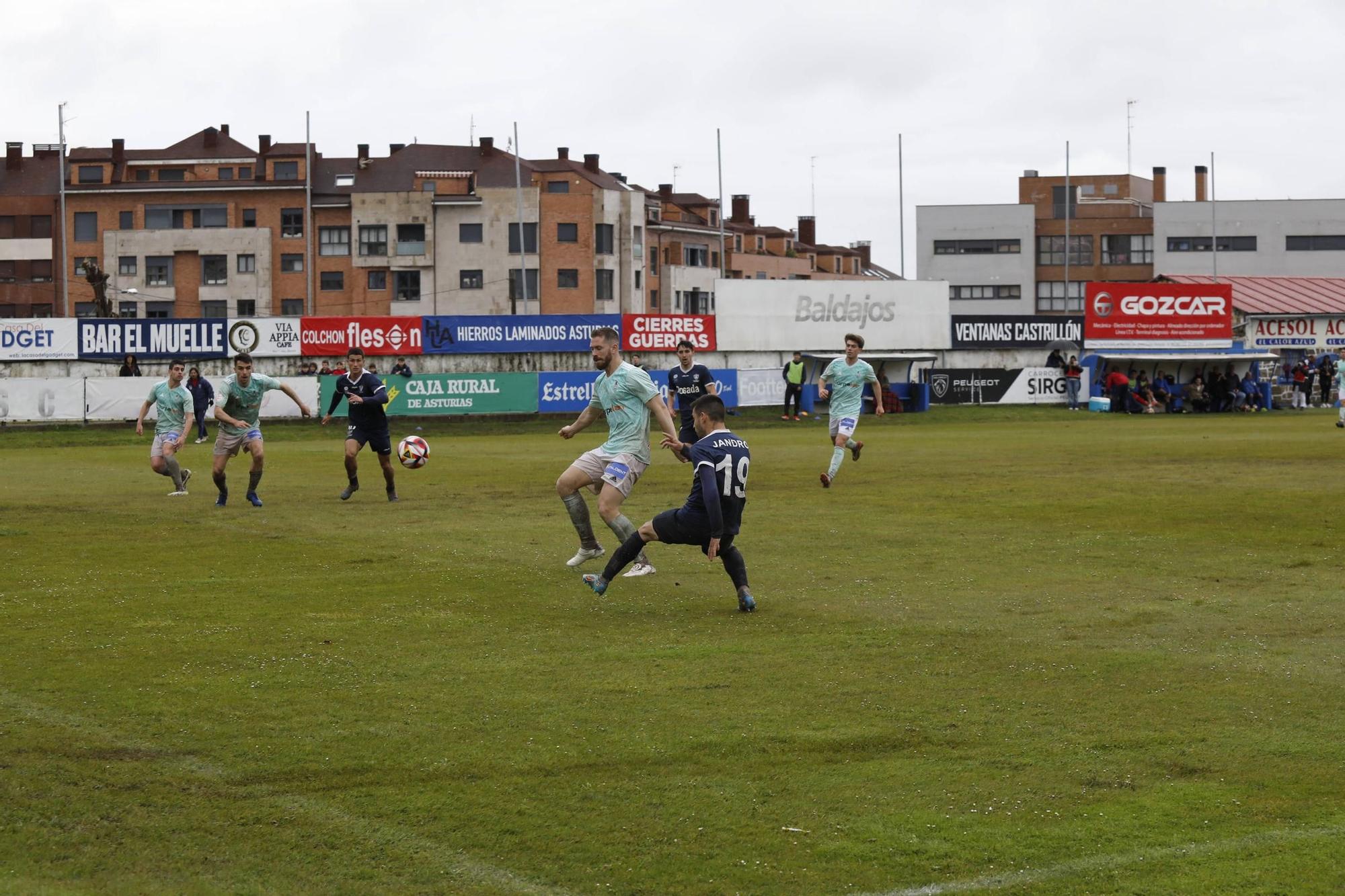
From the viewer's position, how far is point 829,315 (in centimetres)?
5691

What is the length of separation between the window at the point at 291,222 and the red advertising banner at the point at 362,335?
176ft

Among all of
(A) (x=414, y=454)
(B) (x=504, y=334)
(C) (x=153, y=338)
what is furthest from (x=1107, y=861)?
(C) (x=153, y=338)

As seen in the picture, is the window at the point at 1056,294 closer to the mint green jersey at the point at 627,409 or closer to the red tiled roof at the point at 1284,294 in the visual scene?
the red tiled roof at the point at 1284,294

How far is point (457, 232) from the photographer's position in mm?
98625

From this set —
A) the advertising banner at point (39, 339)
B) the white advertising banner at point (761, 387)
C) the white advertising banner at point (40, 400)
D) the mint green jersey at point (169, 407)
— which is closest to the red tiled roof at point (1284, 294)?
the white advertising banner at point (761, 387)

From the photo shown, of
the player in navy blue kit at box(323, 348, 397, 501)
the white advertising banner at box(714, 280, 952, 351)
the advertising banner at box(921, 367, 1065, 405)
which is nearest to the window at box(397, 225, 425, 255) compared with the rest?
the white advertising banner at box(714, 280, 952, 351)

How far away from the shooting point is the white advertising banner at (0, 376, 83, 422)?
44.3 meters

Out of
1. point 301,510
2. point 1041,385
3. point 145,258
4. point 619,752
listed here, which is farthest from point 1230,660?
point 145,258

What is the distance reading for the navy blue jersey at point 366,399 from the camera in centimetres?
2117

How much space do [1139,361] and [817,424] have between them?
17054 mm

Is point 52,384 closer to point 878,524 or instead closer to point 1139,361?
point 878,524

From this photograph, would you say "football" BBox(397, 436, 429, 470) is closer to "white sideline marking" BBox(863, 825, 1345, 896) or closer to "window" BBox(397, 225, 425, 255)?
"white sideline marking" BBox(863, 825, 1345, 896)

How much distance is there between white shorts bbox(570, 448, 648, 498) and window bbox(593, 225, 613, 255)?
285 ft

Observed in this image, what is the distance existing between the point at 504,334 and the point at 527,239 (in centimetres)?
4909
